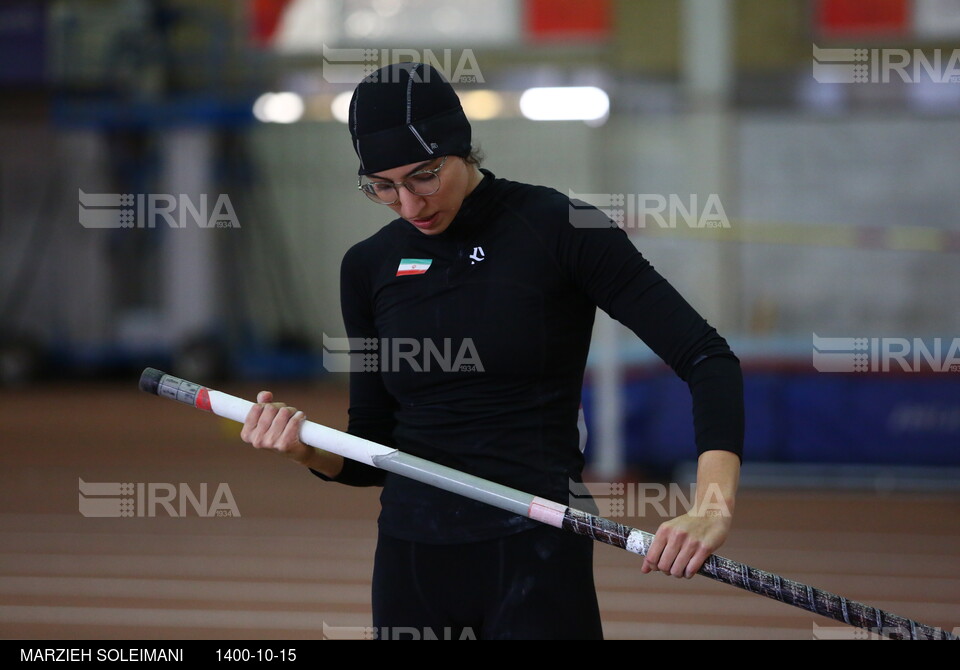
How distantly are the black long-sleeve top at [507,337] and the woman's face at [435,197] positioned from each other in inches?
1.2

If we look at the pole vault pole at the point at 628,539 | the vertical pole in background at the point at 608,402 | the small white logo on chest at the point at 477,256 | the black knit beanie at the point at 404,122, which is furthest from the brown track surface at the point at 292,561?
the black knit beanie at the point at 404,122

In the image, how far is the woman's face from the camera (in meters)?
1.79

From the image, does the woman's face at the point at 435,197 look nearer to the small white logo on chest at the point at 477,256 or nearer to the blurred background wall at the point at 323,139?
the small white logo on chest at the point at 477,256

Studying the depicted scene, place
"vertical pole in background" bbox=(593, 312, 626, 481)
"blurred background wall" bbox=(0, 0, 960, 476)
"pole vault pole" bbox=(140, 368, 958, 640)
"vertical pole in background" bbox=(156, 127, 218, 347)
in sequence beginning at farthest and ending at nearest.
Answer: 1. "vertical pole in background" bbox=(156, 127, 218, 347)
2. "blurred background wall" bbox=(0, 0, 960, 476)
3. "vertical pole in background" bbox=(593, 312, 626, 481)
4. "pole vault pole" bbox=(140, 368, 958, 640)

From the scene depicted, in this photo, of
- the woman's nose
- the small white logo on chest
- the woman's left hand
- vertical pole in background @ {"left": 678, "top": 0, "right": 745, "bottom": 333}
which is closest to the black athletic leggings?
the woman's left hand

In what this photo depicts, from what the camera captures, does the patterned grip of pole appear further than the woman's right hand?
No


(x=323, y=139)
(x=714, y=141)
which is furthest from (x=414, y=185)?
(x=323, y=139)

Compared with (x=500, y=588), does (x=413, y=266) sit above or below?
above

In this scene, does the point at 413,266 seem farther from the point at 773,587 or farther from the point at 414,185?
the point at 773,587

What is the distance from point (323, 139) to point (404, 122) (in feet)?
37.0

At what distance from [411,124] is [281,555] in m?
3.73

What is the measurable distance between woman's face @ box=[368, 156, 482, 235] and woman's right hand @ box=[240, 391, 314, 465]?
1.37ft

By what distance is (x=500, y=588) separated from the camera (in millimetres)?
1809

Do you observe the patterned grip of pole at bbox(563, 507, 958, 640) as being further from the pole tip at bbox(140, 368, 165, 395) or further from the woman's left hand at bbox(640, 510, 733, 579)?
the pole tip at bbox(140, 368, 165, 395)
